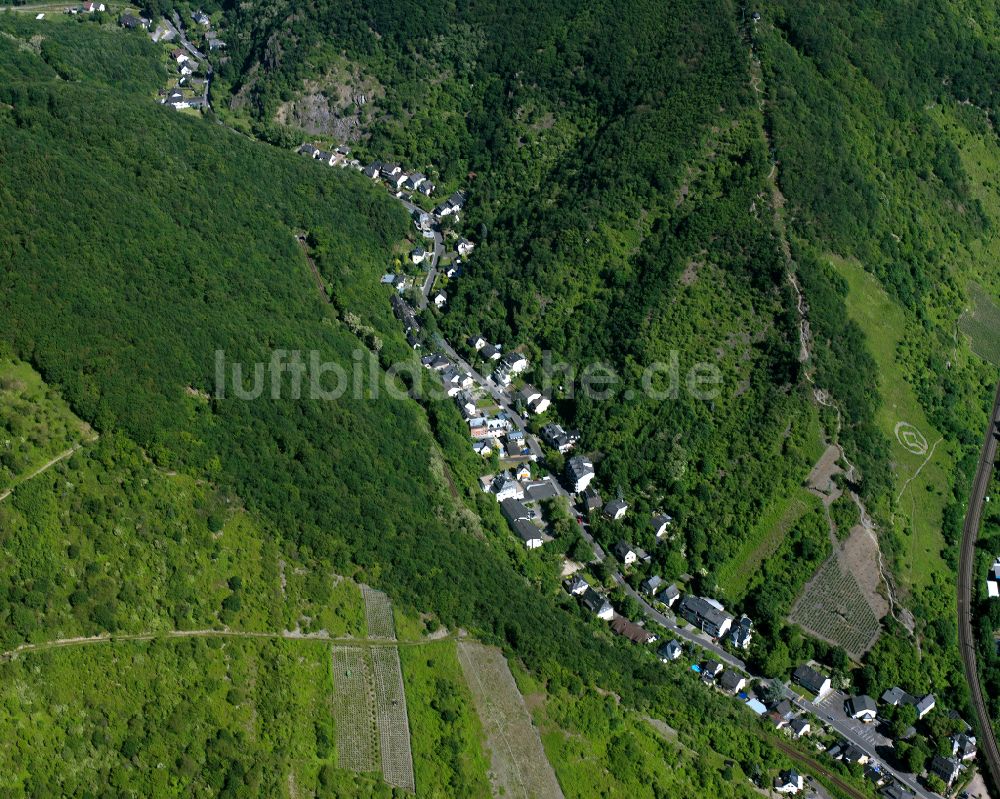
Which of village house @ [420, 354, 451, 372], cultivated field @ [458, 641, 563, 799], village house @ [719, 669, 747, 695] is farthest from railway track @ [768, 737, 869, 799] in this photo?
village house @ [420, 354, 451, 372]

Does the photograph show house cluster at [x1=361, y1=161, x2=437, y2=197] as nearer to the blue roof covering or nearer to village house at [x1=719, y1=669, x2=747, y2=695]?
village house at [x1=719, y1=669, x2=747, y2=695]

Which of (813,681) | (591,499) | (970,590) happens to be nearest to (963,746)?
(813,681)

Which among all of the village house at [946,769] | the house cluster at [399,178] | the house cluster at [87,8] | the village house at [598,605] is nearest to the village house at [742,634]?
the village house at [598,605]

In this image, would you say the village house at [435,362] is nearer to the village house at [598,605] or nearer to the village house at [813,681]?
the village house at [598,605]

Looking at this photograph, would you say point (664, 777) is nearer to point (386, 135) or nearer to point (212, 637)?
point (212, 637)

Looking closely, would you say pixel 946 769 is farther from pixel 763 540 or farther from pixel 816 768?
pixel 763 540

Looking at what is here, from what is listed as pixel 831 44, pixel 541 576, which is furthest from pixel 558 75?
pixel 541 576
